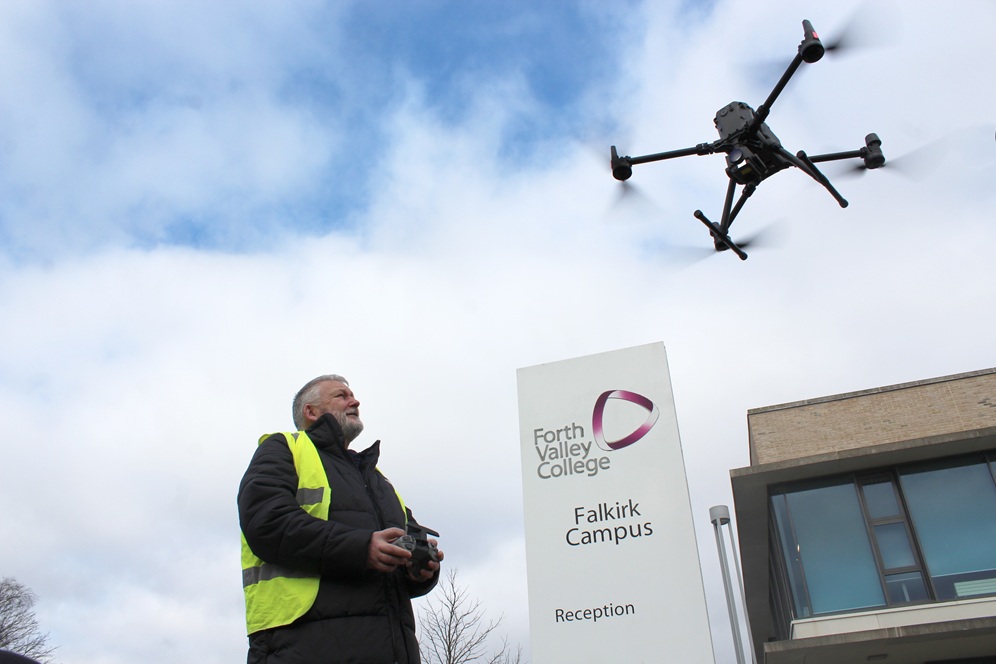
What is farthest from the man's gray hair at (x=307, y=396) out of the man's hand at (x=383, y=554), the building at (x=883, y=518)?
the building at (x=883, y=518)

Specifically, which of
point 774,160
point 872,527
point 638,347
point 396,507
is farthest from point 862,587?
point 396,507

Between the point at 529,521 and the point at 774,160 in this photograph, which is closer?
the point at 774,160

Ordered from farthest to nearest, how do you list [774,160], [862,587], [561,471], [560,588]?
1. [862,587]
2. [561,471]
3. [560,588]
4. [774,160]

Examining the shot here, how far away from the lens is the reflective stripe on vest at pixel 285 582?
98.0 inches

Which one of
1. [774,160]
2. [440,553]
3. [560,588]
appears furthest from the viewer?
[560,588]

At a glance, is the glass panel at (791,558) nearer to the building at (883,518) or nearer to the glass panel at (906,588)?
the building at (883,518)

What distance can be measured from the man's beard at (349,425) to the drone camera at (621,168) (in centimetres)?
456

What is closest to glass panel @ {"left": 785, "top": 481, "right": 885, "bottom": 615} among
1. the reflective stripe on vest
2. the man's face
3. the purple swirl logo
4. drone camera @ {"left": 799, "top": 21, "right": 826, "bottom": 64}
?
the purple swirl logo

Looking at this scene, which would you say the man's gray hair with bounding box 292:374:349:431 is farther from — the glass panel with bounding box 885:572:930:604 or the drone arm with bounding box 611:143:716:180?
the glass panel with bounding box 885:572:930:604

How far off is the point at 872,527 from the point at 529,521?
8.00 meters

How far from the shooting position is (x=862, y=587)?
516 inches

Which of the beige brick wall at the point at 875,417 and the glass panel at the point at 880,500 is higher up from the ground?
the beige brick wall at the point at 875,417

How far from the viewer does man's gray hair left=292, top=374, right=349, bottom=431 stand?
333 centimetres

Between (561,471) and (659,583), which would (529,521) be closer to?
(561,471)
